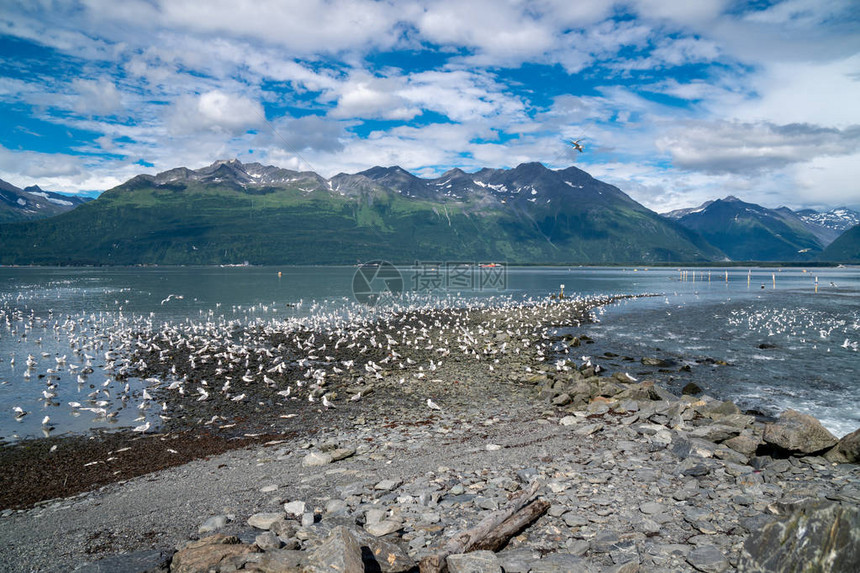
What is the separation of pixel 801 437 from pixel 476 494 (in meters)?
7.29

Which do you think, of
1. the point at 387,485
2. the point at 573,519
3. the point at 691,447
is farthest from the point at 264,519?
the point at 691,447

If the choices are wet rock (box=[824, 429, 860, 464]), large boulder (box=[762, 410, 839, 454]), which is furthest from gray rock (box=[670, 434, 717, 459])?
wet rock (box=[824, 429, 860, 464])

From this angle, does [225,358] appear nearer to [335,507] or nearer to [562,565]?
[335,507]

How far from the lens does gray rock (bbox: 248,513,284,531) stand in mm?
8125

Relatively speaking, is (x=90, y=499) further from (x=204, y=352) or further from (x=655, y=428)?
(x=204, y=352)

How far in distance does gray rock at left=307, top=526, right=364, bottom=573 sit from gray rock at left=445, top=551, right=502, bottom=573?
3.97ft

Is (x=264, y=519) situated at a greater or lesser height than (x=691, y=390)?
greater

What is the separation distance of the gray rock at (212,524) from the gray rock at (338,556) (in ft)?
9.14

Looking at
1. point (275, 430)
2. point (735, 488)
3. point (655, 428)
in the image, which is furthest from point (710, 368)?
point (275, 430)

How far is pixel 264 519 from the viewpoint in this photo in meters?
8.28

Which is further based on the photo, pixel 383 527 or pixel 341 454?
pixel 341 454

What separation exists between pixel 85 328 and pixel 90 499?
3464cm

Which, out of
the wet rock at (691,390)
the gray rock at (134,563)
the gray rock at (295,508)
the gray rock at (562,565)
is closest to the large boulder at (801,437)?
the gray rock at (562,565)

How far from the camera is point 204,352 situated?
28266mm
